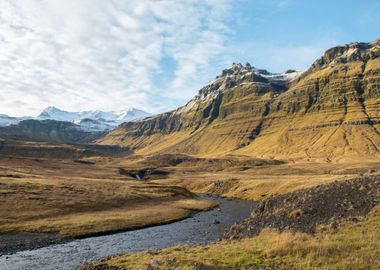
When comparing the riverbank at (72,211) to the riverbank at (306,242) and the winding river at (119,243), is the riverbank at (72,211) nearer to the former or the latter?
the winding river at (119,243)

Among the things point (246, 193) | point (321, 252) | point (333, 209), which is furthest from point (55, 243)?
point (246, 193)

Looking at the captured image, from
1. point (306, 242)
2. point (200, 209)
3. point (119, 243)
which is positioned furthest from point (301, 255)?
point (200, 209)

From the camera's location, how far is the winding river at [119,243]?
45531 millimetres

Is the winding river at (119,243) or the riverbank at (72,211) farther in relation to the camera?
the riverbank at (72,211)

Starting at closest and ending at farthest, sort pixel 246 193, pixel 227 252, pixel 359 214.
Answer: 1. pixel 227 252
2. pixel 359 214
3. pixel 246 193

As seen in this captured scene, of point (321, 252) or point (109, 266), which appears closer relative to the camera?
point (321, 252)

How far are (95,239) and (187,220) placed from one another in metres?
26.3

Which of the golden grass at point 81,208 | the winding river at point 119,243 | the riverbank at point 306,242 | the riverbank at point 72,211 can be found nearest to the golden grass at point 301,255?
the riverbank at point 306,242

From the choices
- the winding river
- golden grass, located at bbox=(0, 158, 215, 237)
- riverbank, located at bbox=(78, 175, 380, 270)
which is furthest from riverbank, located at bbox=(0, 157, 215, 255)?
riverbank, located at bbox=(78, 175, 380, 270)

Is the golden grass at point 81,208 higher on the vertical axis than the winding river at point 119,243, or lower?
higher

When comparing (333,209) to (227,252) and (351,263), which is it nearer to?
(227,252)

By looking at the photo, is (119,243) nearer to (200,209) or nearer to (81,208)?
(81,208)

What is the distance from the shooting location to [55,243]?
5628 centimetres

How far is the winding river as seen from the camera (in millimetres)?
45531
